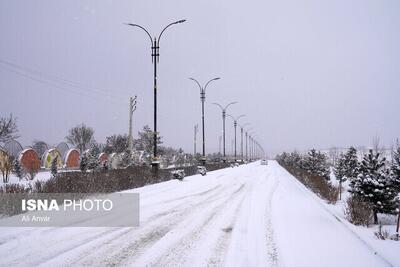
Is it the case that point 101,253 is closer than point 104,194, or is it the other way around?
point 101,253

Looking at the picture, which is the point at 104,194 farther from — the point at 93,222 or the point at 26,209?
the point at 93,222

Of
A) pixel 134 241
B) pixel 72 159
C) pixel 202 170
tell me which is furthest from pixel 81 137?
pixel 134 241

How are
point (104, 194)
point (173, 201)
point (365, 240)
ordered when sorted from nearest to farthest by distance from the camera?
point (365, 240), point (173, 201), point (104, 194)

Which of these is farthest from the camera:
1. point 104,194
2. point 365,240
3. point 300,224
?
point 104,194

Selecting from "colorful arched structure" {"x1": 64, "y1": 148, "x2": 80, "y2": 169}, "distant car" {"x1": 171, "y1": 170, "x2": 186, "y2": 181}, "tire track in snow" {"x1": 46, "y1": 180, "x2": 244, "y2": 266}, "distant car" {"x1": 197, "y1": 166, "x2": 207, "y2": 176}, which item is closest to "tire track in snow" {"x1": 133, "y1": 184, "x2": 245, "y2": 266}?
"tire track in snow" {"x1": 46, "y1": 180, "x2": 244, "y2": 266}

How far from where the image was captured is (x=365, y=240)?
890 cm

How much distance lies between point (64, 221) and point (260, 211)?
608 cm

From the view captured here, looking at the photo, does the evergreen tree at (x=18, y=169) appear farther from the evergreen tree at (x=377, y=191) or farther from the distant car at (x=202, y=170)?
the evergreen tree at (x=377, y=191)

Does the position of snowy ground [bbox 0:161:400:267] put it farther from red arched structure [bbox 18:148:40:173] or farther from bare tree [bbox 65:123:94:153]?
bare tree [bbox 65:123:94:153]

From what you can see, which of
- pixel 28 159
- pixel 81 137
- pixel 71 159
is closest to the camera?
pixel 28 159

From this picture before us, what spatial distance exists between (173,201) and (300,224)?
5353 mm

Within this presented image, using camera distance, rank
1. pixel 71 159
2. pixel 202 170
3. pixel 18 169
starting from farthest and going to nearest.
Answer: pixel 71 159, pixel 18 169, pixel 202 170

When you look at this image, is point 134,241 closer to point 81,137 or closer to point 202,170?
point 202,170

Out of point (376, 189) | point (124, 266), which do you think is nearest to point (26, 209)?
point (124, 266)
